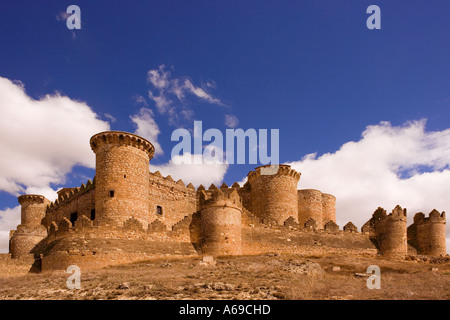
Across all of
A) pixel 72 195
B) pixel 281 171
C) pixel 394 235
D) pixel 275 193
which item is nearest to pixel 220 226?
pixel 275 193

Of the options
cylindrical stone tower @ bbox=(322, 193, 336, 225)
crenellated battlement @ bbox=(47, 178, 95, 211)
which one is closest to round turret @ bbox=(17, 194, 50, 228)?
crenellated battlement @ bbox=(47, 178, 95, 211)

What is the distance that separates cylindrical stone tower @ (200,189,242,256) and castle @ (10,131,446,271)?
7cm

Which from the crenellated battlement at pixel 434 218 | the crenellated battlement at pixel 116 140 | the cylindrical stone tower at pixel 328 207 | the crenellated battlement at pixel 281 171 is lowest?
the crenellated battlement at pixel 434 218

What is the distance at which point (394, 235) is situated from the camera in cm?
3381

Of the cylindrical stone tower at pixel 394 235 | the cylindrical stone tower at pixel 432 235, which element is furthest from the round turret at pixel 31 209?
the cylindrical stone tower at pixel 432 235

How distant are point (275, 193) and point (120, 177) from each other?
14.7 m

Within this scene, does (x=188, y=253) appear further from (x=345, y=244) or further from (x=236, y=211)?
(x=345, y=244)

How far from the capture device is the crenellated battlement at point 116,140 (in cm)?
2789

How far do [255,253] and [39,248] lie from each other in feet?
49.5

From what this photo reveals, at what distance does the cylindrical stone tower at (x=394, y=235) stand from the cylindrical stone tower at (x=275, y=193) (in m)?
7.47

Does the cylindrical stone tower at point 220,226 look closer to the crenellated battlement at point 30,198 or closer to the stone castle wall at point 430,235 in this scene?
the crenellated battlement at point 30,198

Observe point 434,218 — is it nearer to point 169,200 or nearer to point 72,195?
point 169,200

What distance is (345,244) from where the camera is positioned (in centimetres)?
3325
